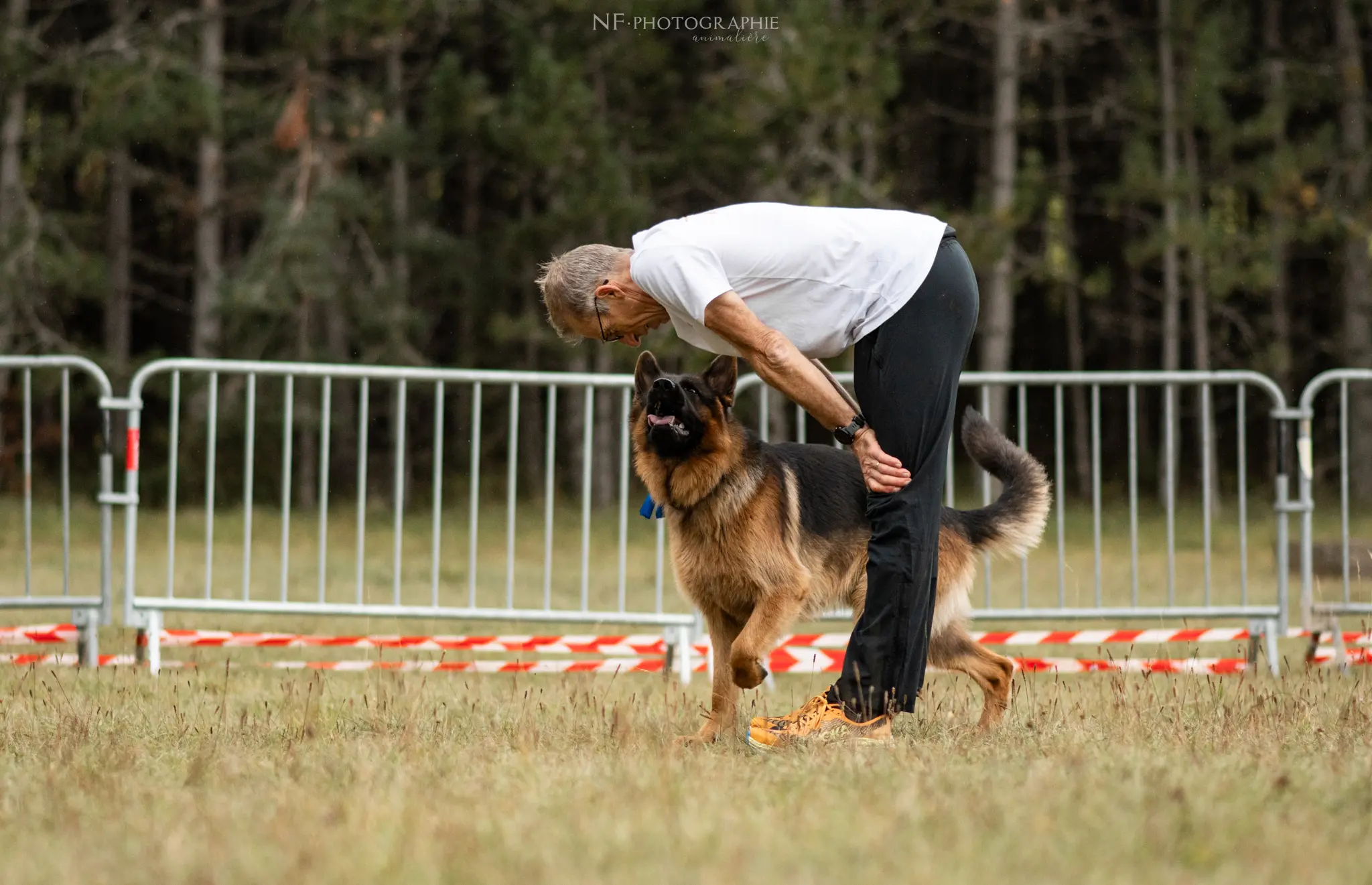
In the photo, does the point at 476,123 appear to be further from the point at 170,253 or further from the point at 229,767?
the point at 229,767

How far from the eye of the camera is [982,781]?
3.30 metres

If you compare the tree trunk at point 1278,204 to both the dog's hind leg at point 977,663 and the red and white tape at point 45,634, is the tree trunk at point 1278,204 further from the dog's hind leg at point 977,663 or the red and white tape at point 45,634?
the red and white tape at point 45,634

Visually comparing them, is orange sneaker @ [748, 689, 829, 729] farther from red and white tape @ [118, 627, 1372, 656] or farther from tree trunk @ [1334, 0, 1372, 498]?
tree trunk @ [1334, 0, 1372, 498]

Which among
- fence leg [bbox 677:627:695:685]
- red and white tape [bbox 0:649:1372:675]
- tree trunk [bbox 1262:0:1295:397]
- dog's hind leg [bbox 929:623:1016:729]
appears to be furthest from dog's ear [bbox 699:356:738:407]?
tree trunk [bbox 1262:0:1295:397]

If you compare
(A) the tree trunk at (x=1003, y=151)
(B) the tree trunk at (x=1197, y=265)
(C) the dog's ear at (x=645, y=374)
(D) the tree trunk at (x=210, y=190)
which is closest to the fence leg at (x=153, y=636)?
(C) the dog's ear at (x=645, y=374)

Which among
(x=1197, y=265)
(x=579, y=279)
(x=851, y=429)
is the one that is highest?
(x=1197, y=265)

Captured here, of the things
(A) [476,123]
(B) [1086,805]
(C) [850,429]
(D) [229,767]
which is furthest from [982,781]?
(A) [476,123]

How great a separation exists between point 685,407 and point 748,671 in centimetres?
90

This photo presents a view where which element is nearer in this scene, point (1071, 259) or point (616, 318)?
point (616, 318)

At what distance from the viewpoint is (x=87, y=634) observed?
21.6ft

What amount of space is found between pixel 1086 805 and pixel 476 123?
16426 millimetres

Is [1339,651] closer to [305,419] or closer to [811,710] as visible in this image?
[811,710]

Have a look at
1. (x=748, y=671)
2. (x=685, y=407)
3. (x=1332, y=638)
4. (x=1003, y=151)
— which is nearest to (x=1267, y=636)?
(x=1332, y=638)

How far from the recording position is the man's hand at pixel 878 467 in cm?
396
